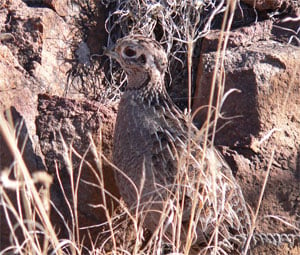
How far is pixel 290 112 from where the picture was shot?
14.6ft

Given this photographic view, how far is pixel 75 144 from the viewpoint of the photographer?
4371 mm

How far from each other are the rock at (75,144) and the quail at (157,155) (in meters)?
0.25

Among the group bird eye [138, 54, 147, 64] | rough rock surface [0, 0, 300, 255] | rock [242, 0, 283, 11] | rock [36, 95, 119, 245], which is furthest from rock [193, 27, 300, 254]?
rock [36, 95, 119, 245]

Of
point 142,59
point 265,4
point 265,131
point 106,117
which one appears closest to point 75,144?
point 106,117

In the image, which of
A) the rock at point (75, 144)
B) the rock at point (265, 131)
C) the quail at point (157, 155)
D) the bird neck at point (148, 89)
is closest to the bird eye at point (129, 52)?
the quail at point (157, 155)

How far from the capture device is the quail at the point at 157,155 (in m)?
3.81

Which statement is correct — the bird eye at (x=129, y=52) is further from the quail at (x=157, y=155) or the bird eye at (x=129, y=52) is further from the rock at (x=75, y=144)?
the rock at (x=75, y=144)

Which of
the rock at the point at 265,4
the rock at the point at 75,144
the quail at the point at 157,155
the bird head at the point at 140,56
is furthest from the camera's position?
the rock at the point at 265,4

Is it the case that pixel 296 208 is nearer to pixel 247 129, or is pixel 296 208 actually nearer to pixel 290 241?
pixel 290 241

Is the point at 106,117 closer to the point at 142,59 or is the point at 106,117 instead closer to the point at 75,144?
the point at 75,144

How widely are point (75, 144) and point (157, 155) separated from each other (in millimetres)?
661

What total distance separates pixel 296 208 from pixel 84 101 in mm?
1461

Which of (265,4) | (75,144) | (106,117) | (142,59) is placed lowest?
(75,144)

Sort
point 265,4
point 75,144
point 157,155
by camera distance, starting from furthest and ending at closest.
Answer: point 265,4
point 75,144
point 157,155
